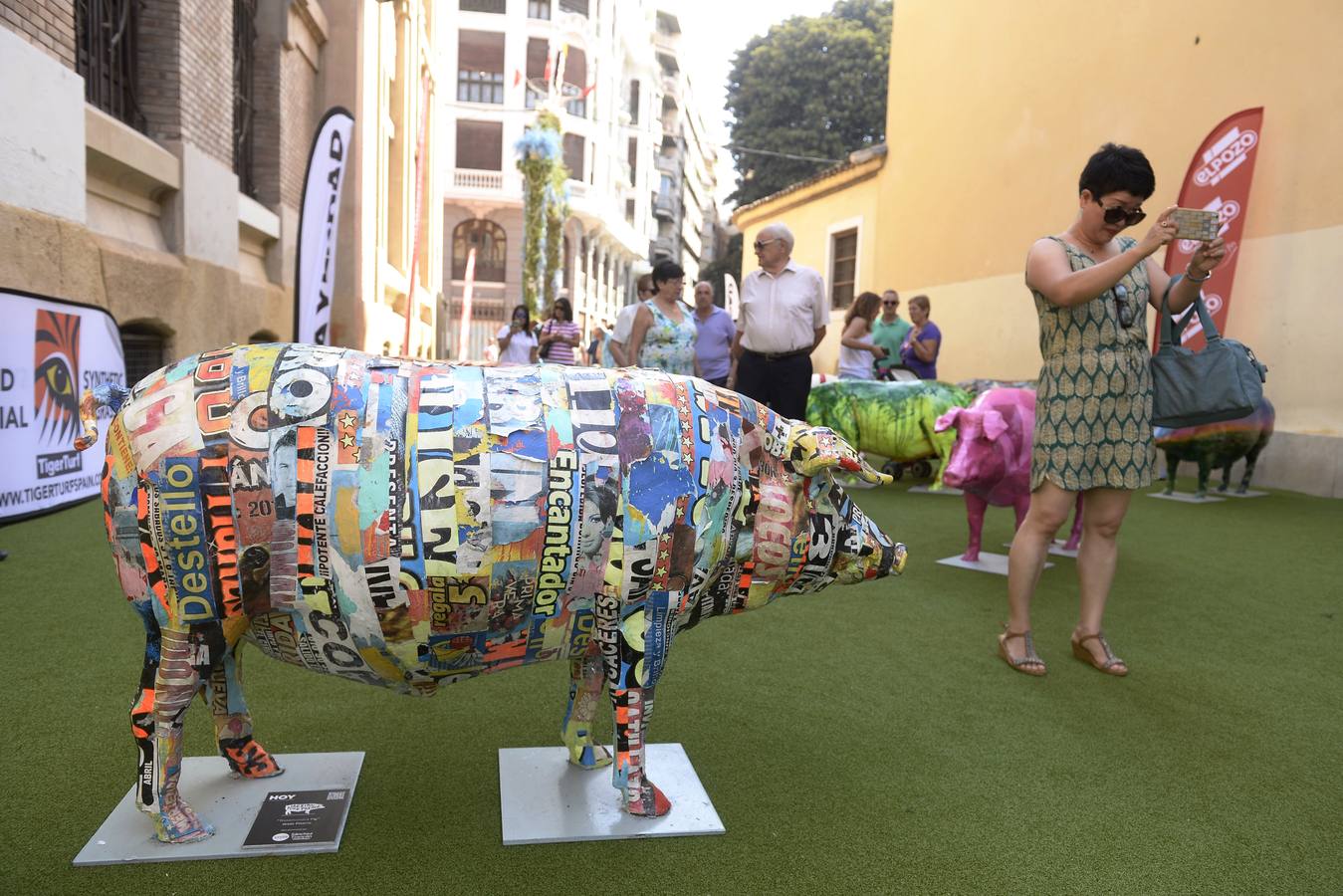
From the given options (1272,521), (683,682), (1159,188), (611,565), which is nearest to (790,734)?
(683,682)

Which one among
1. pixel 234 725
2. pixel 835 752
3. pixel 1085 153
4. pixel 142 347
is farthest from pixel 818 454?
pixel 1085 153

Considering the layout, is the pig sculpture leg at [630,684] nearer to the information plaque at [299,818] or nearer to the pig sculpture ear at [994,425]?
the information plaque at [299,818]

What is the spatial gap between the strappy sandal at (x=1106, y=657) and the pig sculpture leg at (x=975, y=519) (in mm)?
1464

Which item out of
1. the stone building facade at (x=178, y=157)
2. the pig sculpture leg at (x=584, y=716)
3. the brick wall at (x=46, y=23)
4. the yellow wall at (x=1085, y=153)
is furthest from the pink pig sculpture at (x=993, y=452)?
the brick wall at (x=46, y=23)

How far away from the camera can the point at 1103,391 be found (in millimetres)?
3117

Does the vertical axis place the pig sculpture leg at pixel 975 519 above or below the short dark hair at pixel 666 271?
below

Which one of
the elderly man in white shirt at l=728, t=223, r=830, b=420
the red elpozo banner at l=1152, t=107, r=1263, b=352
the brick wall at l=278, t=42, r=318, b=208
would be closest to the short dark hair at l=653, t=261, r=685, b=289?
the elderly man in white shirt at l=728, t=223, r=830, b=420

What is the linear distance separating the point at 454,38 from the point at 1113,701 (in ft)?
114

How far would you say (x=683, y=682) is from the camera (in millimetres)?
3148

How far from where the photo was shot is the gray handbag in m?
3.05

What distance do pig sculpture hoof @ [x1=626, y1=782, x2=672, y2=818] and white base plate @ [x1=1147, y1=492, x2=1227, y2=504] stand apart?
6.72 meters

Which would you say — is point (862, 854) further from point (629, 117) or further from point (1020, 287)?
point (629, 117)

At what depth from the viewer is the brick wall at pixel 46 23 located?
16.4 ft

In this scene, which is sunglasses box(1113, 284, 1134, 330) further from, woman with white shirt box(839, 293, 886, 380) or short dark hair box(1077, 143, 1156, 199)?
woman with white shirt box(839, 293, 886, 380)
